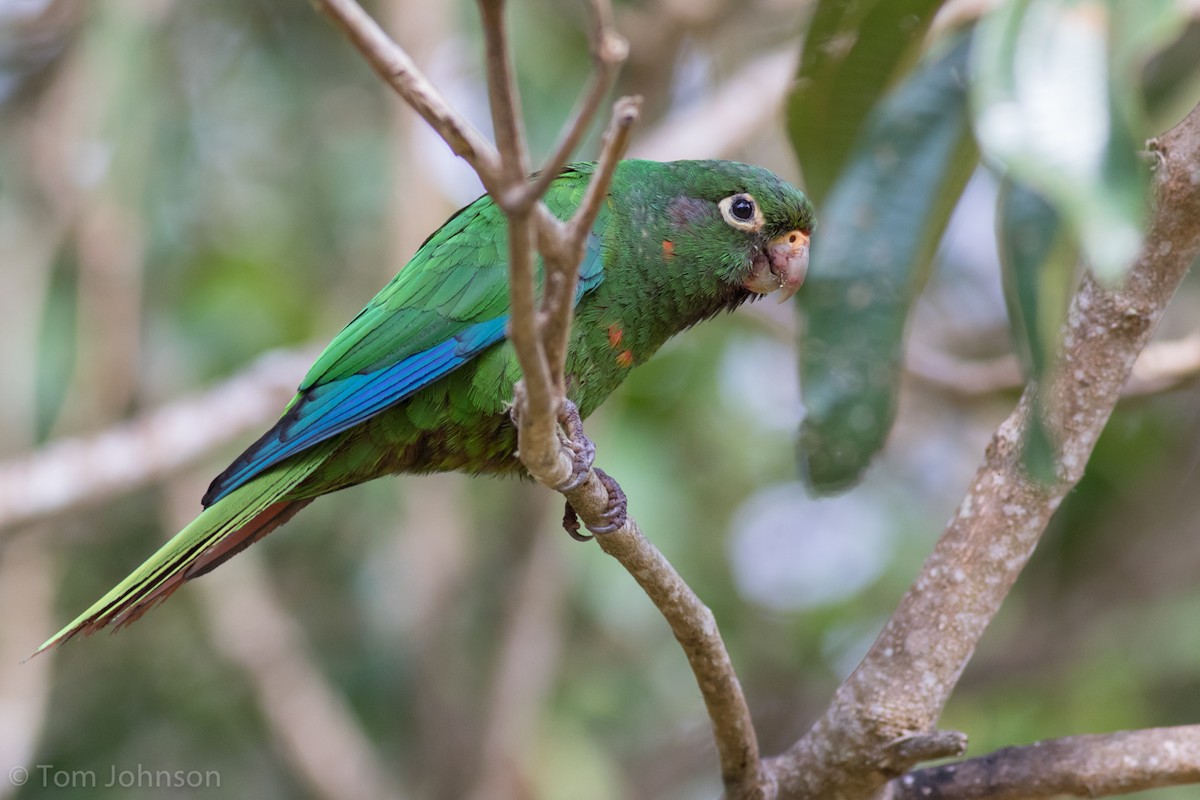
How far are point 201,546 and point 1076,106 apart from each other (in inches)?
91.1

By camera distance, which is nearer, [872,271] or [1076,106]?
[1076,106]

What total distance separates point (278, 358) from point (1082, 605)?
4.32 meters

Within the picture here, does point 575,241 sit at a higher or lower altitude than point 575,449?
lower

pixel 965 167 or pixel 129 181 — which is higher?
pixel 129 181

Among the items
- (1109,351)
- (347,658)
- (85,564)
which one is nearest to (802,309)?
(1109,351)

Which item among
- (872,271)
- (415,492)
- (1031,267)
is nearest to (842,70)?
(872,271)

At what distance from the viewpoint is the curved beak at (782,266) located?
356 centimetres

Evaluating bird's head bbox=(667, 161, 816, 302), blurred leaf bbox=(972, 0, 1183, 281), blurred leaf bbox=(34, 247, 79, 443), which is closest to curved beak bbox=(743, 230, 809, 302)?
bird's head bbox=(667, 161, 816, 302)

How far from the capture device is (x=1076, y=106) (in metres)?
1.94

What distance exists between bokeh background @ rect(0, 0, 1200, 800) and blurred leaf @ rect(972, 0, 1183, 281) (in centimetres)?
264

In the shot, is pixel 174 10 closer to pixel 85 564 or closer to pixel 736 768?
pixel 85 564

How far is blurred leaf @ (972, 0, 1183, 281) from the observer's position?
1743 millimetres

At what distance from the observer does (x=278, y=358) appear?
5031mm

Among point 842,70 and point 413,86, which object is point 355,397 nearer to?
point 842,70
